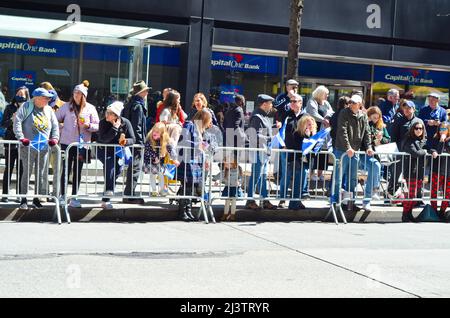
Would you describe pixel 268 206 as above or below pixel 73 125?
below

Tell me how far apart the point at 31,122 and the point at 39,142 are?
32cm

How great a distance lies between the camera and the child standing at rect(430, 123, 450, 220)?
13.6 m

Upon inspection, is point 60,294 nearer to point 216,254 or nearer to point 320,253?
point 216,254

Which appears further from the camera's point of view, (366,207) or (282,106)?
(282,106)

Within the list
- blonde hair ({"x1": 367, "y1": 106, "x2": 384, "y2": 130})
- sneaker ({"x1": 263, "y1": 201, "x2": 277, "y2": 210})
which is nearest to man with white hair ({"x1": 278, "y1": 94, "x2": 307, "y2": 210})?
sneaker ({"x1": 263, "y1": 201, "x2": 277, "y2": 210})

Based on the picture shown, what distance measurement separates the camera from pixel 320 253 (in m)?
9.73

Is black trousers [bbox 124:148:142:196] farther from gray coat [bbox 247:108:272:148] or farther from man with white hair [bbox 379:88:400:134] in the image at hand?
man with white hair [bbox 379:88:400:134]

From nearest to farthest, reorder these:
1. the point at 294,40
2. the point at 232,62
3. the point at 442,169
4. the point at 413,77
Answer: the point at 442,169, the point at 294,40, the point at 232,62, the point at 413,77

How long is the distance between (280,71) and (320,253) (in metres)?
10.8

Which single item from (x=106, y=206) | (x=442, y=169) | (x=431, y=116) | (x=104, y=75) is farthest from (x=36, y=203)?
(x=431, y=116)

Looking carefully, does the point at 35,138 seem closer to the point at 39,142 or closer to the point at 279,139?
the point at 39,142

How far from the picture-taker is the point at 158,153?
1217cm

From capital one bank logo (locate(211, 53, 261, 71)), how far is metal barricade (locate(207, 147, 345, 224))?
6.67 m
